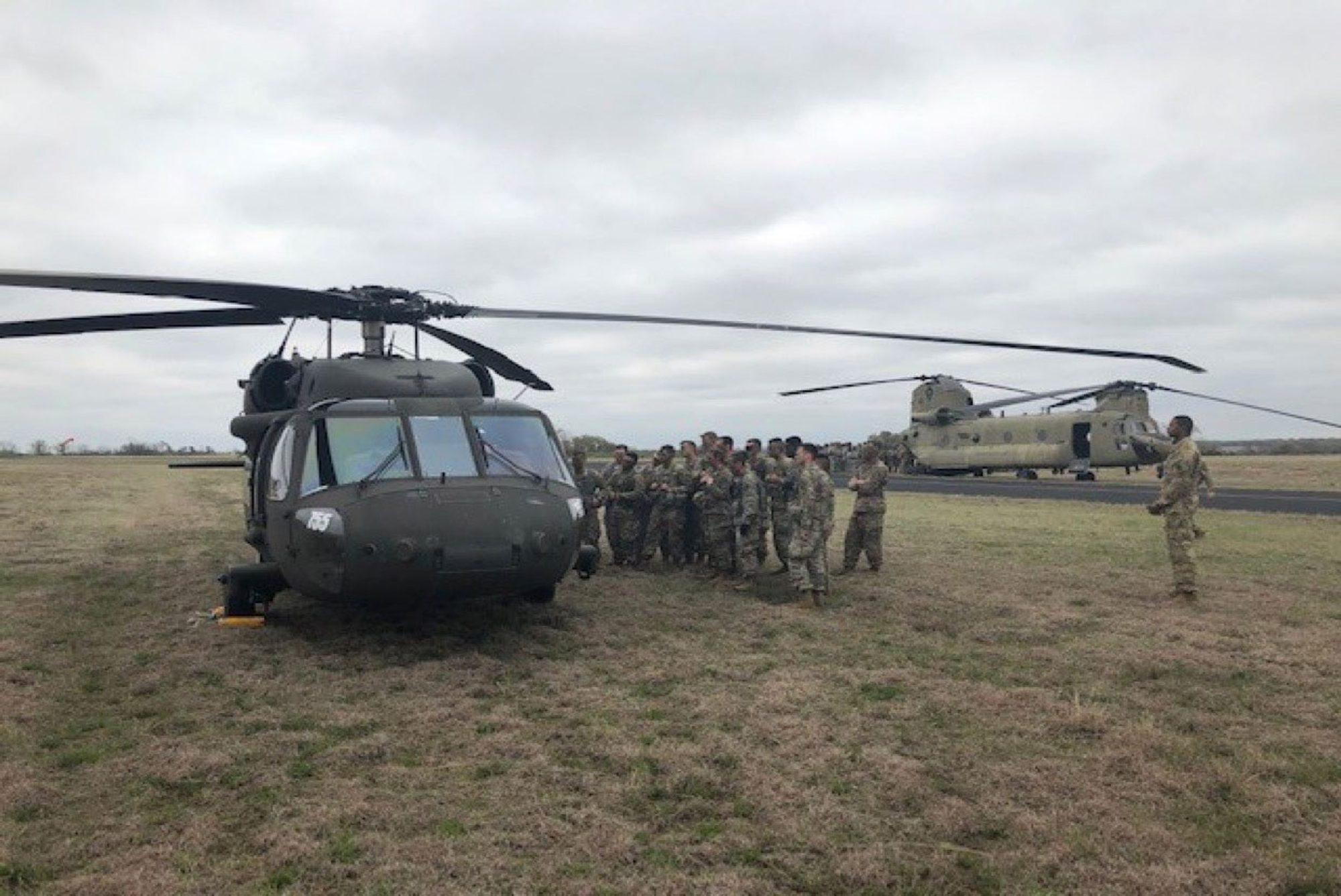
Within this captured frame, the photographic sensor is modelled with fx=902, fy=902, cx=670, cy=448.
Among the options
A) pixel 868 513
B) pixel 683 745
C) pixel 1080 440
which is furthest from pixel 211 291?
pixel 1080 440

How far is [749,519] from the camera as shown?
10.9 metres

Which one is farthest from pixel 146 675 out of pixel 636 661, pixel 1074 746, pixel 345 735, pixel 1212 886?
pixel 1212 886

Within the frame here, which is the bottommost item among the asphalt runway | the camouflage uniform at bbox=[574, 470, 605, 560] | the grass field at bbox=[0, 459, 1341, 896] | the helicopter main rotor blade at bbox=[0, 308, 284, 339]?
the grass field at bbox=[0, 459, 1341, 896]

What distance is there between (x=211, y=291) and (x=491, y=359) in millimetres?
3389

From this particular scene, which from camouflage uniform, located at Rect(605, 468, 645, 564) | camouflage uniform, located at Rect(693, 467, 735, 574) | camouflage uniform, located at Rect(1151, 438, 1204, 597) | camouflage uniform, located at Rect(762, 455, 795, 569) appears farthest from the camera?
camouflage uniform, located at Rect(605, 468, 645, 564)

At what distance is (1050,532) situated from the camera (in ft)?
50.9

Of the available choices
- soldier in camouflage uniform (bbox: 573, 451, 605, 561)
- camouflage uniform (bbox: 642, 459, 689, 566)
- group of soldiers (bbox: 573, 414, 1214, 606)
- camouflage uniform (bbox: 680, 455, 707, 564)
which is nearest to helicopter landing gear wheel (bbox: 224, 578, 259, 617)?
group of soldiers (bbox: 573, 414, 1214, 606)

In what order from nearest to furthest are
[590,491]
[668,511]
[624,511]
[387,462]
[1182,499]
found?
1. [387,462]
2. [1182,499]
3. [590,491]
4. [668,511]
5. [624,511]

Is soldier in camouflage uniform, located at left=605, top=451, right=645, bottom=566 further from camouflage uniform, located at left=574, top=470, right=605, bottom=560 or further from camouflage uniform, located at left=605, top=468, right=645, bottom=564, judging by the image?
camouflage uniform, located at left=574, top=470, right=605, bottom=560

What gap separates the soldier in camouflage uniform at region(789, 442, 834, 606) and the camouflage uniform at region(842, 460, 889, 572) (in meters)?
1.32

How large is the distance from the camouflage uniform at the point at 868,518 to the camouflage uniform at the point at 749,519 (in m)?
1.16

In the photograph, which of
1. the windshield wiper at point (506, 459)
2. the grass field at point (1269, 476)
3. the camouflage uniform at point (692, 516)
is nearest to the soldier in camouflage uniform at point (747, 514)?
the camouflage uniform at point (692, 516)

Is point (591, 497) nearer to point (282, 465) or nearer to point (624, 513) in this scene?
point (624, 513)

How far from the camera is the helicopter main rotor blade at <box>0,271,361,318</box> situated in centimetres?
664
